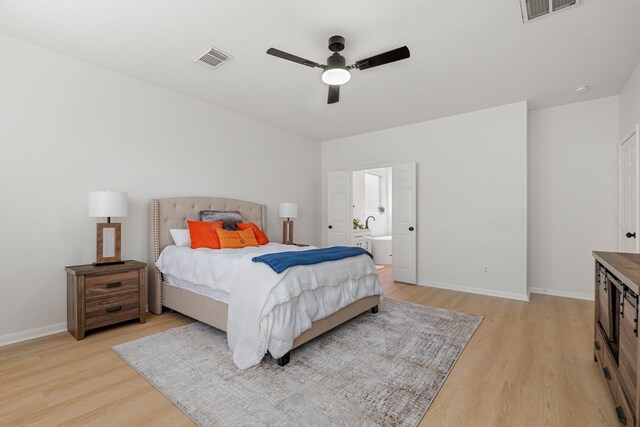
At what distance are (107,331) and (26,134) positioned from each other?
2005 millimetres

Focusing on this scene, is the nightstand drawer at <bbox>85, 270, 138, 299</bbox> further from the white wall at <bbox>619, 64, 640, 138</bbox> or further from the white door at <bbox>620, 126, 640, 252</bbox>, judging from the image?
the white wall at <bbox>619, 64, 640, 138</bbox>

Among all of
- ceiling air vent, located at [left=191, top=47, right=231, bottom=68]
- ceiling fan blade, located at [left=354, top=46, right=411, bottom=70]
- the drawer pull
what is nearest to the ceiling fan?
ceiling fan blade, located at [left=354, top=46, right=411, bottom=70]

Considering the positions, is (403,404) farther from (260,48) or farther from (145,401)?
(260,48)

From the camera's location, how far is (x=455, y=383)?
2125 mm

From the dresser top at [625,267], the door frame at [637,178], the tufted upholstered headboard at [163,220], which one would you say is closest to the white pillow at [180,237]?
the tufted upholstered headboard at [163,220]

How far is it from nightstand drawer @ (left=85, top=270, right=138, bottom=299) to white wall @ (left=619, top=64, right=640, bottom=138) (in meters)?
5.51

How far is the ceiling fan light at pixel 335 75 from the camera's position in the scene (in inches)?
102

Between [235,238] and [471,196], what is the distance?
3.50 metres

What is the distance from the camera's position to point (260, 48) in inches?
112

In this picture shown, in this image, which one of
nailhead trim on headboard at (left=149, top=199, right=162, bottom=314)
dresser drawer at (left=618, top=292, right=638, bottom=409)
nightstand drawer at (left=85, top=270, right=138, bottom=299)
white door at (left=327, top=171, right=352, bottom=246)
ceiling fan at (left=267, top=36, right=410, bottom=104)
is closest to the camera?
dresser drawer at (left=618, top=292, right=638, bottom=409)

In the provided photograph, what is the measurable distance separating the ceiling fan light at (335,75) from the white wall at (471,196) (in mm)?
2796

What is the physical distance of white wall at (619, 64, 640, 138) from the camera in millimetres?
3205

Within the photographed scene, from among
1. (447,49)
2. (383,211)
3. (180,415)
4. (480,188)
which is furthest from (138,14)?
(383,211)

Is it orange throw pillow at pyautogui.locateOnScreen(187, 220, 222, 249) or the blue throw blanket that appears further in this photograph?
orange throw pillow at pyautogui.locateOnScreen(187, 220, 222, 249)
